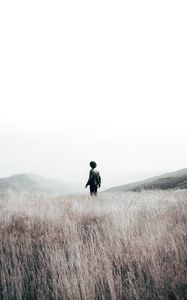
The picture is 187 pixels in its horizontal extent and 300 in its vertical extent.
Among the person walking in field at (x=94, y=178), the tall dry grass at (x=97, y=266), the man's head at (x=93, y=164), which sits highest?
the man's head at (x=93, y=164)

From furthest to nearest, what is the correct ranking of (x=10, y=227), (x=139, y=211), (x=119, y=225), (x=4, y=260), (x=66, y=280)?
1. (x=139, y=211)
2. (x=10, y=227)
3. (x=119, y=225)
4. (x=4, y=260)
5. (x=66, y=280)

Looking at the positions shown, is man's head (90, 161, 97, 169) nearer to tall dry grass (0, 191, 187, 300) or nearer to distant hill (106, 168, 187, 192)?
distant hill (106, 168, 187, 192)

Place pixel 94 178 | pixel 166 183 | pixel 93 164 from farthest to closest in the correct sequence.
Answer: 1. pixel 166 183
2. pixel 94 178
3. pixel 93 164

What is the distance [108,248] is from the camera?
516 centimetres

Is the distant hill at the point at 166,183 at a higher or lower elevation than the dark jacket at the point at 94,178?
lower

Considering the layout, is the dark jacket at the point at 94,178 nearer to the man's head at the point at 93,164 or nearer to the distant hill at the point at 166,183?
the man's head at the point at 93,164

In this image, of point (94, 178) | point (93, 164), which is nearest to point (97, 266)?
point (93, 164)

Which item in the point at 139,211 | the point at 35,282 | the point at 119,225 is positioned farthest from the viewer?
the point at 139,211

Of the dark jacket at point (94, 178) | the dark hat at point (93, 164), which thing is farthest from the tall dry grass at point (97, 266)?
the dark jacket at point (94, 178)

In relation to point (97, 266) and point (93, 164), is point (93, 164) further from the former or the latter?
point (97, 266)

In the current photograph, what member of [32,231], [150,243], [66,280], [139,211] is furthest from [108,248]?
[139,211]

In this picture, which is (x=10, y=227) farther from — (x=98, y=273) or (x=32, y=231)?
(x=98, y=273)

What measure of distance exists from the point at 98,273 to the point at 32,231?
263 cm

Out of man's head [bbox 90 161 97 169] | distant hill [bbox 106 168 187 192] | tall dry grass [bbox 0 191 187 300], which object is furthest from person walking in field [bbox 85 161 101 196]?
tall dry grass [bbox 0 191 187 300]
